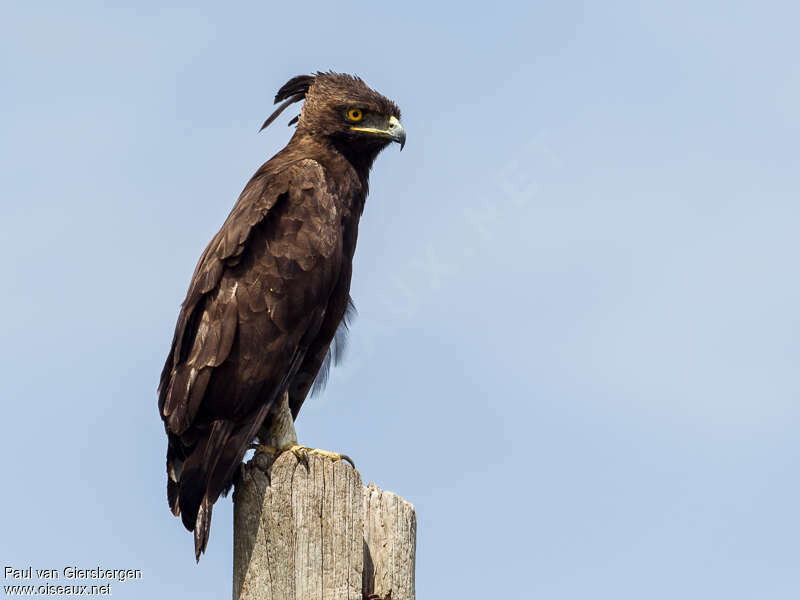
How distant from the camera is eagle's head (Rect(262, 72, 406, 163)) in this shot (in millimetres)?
7016

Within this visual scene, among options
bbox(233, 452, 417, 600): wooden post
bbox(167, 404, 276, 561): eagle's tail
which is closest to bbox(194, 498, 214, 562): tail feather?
bbox(167, 404, 276, 561): eagle's tail

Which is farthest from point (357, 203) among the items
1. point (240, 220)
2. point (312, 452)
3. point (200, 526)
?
point (200, 526)

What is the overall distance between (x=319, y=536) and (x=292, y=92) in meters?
3.92

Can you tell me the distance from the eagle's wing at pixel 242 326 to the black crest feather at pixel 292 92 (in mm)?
1114

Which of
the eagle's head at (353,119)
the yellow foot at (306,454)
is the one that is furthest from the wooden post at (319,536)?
the eagle's head at (353,119)

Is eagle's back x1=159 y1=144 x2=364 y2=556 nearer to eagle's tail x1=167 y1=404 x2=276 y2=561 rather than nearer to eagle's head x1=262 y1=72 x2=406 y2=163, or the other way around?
eagle's tail x1=167 y1=404 x2=276 y2=561

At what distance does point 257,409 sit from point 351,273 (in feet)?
3.76

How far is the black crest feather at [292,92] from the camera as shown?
7.44 m

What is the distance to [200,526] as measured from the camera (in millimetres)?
5203

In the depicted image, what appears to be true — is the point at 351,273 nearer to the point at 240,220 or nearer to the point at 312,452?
the point at 240,220

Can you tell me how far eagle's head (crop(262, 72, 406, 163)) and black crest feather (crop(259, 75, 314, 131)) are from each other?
11.7 inches

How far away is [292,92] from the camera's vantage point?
753cm

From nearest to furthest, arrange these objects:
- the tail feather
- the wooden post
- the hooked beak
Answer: the wooden post < the tail feather < the hooked beak

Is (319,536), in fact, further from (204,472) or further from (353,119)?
(353,119)
